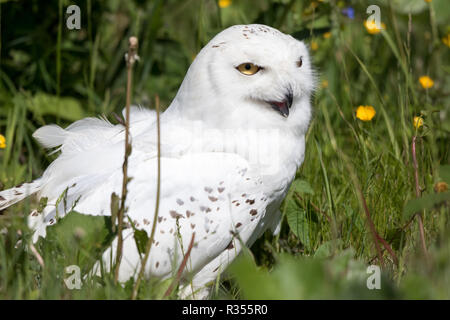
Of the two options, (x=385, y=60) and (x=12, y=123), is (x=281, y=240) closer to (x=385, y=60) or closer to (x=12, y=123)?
(x=12, y=123)

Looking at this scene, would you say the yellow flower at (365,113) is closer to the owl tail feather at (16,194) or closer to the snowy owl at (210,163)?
the snowy owl at (210,163)

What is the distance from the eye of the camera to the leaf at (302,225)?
3.12 metres

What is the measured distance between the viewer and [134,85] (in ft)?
15.2

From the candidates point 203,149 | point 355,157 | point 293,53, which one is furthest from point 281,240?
point 293,53

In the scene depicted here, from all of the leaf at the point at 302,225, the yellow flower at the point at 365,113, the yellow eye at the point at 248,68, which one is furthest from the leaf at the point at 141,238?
the yellow flower at the point at 365,113

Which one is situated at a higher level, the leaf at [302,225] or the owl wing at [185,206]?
the owl wing at [185,206]

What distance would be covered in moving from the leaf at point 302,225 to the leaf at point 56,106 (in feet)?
5.99

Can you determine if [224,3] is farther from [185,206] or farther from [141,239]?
[141,239]

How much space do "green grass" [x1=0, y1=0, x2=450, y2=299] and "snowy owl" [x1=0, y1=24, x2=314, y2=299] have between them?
0.67 ft

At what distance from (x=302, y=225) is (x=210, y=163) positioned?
71 centimetres

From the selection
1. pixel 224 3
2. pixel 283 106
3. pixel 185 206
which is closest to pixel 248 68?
pixel 283 106

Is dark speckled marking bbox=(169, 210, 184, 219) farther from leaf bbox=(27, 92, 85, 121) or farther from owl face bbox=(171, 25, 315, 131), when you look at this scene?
leaf bbox=(27, 92, 85, 121)
